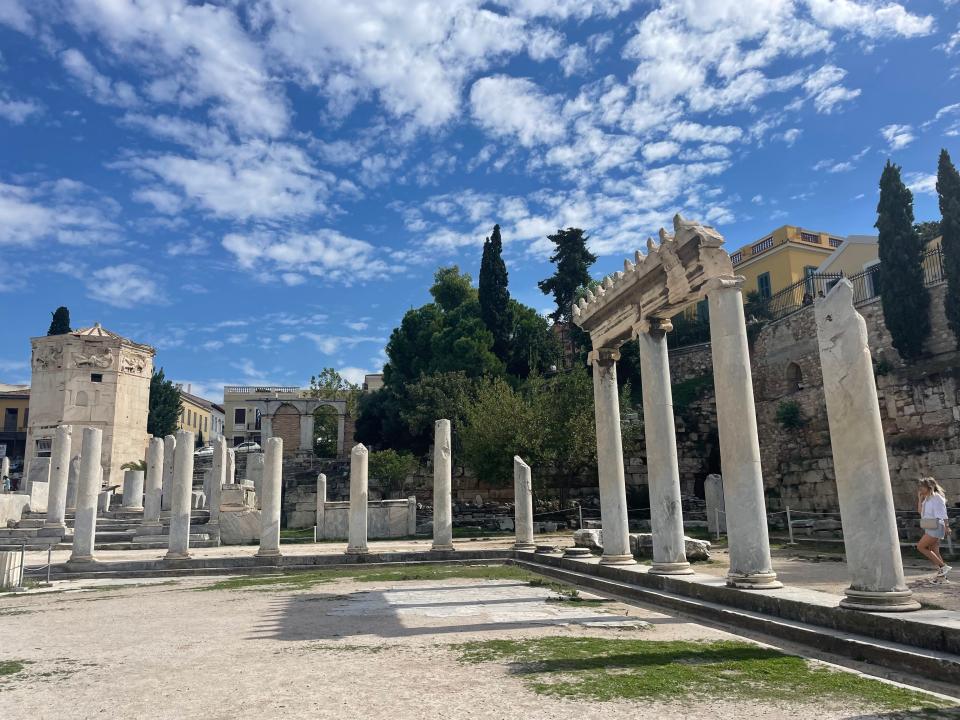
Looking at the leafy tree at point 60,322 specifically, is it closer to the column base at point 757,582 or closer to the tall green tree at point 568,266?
the tall green tree at point 568,266

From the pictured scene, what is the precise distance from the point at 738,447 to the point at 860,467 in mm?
2128

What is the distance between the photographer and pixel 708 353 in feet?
118

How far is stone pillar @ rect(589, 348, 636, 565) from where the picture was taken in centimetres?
1224

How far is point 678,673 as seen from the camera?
5.62 meters

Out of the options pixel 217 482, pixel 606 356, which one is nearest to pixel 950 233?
pixel 606 356

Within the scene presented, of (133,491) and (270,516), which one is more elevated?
(133,491)

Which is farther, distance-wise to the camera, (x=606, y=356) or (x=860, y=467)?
(x=606, y=356)

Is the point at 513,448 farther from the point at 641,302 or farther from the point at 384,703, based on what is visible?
the point at 384,703

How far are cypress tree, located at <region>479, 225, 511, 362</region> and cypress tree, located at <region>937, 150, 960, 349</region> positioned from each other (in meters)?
25.2

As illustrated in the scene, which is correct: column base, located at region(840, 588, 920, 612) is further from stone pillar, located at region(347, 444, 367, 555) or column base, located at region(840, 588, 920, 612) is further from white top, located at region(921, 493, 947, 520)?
stone pillar, located at region(347, 444, 367, 555)

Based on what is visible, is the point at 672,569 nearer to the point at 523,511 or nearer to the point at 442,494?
the point at 442,494

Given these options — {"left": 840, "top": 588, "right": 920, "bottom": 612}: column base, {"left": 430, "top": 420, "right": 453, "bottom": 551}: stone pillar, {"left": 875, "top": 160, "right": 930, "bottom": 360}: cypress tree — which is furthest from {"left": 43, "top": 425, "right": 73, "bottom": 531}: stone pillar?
{"left": 875, "top": 160, "right": 930, "bottom": 360}: cypress tree

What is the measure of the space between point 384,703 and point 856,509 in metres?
4.73

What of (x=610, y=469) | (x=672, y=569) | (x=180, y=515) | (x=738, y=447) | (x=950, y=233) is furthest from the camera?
(x=950, y=233)
